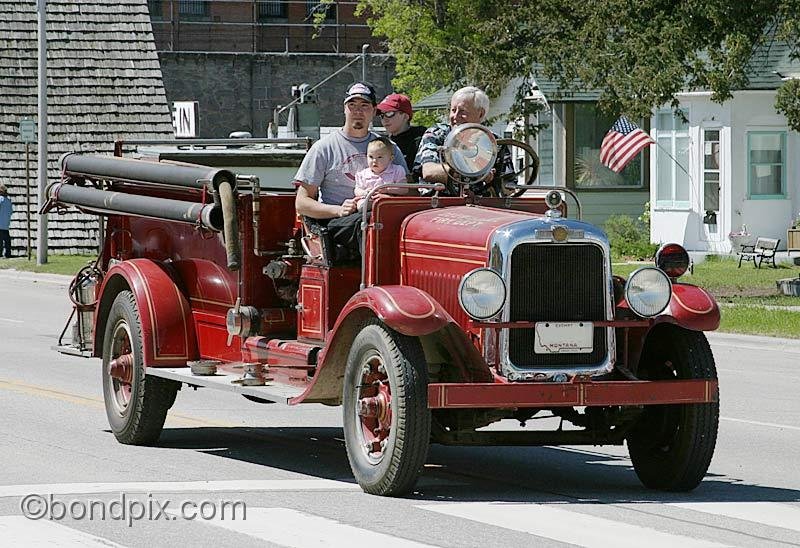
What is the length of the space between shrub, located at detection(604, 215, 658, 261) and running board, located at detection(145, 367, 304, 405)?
2548 cm

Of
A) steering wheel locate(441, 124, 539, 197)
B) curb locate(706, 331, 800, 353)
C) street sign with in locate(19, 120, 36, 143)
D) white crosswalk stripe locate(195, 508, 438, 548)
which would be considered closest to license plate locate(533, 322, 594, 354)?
steering wheel locate(441, 124, 539, 197)

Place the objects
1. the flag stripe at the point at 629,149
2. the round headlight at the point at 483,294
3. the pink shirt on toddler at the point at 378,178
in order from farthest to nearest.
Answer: the flag stripe at the point at 629,149 < the pink shirt on toddler at the point at 378,178 < the round headlight at the point at 483,294

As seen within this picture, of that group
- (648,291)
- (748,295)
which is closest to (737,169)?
(748,295)

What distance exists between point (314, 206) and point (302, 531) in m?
2.68

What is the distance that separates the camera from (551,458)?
1120 cm

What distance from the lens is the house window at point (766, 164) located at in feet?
118

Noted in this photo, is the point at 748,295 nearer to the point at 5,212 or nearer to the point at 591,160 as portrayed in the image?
the point at 591,160

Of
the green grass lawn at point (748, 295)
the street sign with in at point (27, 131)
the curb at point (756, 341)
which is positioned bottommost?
the curb at point (756, 341)

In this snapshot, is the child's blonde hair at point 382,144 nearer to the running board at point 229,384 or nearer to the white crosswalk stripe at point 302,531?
the running board at point 229,384

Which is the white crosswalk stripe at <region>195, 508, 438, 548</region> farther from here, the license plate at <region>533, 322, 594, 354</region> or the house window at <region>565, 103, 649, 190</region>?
the house window at <region>565, 103, 649, 190</region>

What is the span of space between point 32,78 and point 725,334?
26162 millimetres

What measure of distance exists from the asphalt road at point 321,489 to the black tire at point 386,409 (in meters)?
0.15

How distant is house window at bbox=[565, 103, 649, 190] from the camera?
145 ft

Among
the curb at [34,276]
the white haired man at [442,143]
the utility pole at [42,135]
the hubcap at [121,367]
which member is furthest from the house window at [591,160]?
the white haired man at [442,143]
